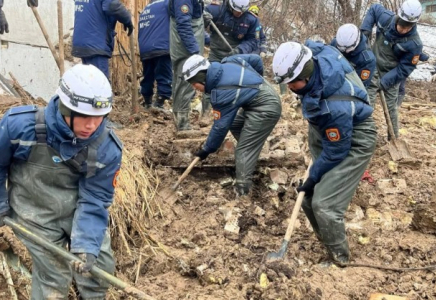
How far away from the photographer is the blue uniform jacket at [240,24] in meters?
6.97

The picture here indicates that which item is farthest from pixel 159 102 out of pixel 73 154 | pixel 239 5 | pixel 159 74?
pixel 73 154

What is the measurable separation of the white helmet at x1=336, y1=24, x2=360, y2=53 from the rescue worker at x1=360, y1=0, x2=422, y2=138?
81 centimetres

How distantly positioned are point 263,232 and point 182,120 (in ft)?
6.70

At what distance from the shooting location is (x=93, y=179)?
10.0 feet

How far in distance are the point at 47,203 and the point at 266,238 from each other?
8.24 feet

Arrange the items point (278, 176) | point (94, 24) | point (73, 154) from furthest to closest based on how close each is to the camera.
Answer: point (94, 24) → point (278, 176) → point (73, 154)

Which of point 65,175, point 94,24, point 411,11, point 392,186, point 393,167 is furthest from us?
point 393,167

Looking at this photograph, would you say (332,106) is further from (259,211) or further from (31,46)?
(31,46)

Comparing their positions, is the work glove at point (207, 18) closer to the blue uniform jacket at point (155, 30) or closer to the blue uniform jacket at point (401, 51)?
the blue uniform jacket at point (155, 30)

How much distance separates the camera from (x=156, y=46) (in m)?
6.66

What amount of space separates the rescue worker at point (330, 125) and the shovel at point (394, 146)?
2.60m

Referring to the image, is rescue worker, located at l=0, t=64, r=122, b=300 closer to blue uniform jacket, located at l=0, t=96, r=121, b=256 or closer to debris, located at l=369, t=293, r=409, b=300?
blue uniform jacket, located at l=0, t=96, r=121, b=256

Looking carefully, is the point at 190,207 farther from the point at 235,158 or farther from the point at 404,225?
the point at 404,225

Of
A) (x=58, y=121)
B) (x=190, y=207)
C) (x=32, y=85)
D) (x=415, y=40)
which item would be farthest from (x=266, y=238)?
(x=32, y=85)
